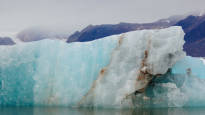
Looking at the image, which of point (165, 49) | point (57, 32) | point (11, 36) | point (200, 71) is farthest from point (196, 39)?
point (165, 49)

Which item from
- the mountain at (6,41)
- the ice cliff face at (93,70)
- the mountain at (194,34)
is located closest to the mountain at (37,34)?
the mountain at (6,41)

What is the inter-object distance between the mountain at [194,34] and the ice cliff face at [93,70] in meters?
46.3

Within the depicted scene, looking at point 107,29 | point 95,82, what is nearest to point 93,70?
point 95,82

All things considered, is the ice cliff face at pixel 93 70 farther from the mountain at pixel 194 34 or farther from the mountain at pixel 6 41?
the mountain at pixel 6 41

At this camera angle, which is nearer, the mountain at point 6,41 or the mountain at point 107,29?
the mountain at point 6,41

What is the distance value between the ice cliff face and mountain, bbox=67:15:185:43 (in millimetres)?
54034

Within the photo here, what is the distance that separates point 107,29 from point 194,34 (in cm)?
1865

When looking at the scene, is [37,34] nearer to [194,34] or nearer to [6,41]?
[6,41]

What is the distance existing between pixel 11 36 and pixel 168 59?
2293 inches

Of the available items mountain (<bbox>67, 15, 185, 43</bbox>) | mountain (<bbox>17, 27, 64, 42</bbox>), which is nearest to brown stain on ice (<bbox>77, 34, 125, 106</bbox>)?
mountain (<bbox>67, 15, 185, 43</bbox>)

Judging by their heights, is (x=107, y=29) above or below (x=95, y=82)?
above

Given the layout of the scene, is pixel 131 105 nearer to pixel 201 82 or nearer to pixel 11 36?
pixel 201 82

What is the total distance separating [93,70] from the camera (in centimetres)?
1094

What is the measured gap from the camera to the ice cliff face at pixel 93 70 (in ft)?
33.2
